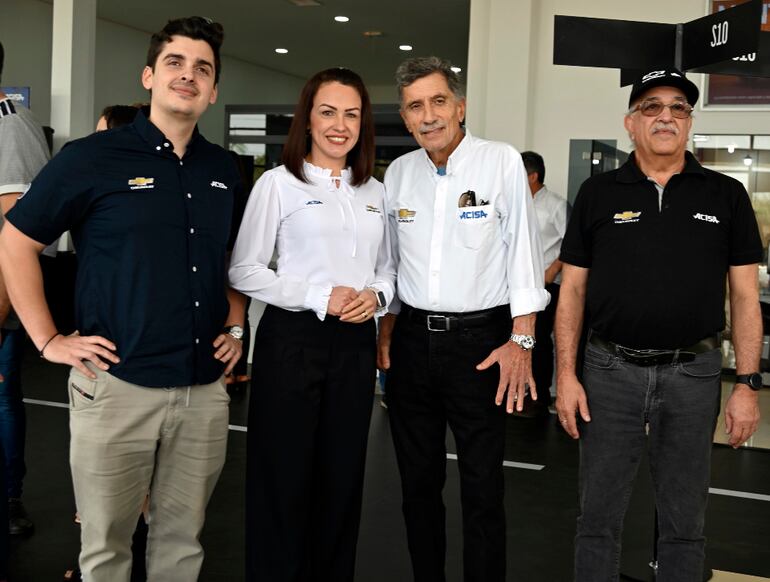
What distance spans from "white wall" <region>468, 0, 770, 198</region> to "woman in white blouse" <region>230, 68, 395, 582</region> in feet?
15.5

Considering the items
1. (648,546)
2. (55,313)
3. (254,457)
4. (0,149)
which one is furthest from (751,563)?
(0,149)

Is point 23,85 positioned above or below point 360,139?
above

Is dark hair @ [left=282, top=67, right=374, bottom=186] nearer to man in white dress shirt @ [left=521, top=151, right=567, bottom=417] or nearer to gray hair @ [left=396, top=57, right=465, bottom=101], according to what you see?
gray hair @ [left=396, top=57, right=465, bottom=101]

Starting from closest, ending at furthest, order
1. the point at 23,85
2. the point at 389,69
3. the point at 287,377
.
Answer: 1. the point at 287,377
2. the point at 23,85
3. the point at 389,69

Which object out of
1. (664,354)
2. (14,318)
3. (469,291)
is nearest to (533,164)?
(469,291)

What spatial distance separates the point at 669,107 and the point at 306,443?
1483mm

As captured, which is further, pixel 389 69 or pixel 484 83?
pixel 389 69

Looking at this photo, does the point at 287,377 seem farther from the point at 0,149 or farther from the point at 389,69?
the point at 389,69

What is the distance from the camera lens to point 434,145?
277 centimetres

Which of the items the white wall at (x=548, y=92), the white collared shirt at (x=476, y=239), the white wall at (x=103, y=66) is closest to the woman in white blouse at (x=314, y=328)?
the white collared shirt at (x=476, y=239)

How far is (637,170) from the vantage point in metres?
2.71

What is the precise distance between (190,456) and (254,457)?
1.15ft

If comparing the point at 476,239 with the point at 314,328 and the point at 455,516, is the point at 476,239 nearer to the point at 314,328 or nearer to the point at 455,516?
the point at 314,328

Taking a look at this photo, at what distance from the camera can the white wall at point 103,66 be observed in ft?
37.6
